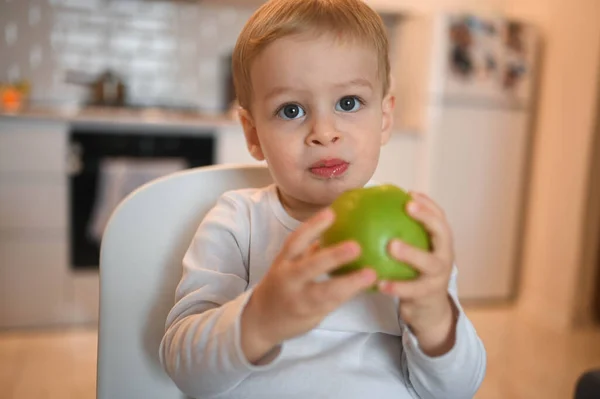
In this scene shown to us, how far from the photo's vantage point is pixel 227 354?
0.61 meters

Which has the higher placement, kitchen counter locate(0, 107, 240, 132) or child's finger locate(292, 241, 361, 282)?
kitchen counter locate(0, 107, 240, 132)

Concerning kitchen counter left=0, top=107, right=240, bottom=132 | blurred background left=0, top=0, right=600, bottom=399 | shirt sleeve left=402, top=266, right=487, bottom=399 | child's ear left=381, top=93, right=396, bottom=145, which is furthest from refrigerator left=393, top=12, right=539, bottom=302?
shirt sleeve left=402, top=266, right=487, bottom=399

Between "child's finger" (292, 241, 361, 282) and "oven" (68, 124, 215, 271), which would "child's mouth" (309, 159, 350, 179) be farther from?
"oven" (68, 124, 215, 271)

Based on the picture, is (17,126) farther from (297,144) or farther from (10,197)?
(297,144)

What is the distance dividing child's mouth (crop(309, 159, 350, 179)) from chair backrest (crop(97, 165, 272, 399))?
24cm

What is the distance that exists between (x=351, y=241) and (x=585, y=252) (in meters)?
2.63

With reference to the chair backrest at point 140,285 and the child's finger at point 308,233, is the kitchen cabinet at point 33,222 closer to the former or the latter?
the chair backrest at point 140,285

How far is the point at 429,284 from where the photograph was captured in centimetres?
55

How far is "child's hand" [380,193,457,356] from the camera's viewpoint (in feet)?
1.73

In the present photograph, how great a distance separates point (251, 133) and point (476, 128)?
234 cm

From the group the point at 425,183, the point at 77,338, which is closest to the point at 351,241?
the point at 77,338

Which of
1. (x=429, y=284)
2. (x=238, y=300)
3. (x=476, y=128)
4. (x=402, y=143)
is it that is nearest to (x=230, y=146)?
(x=402, y=143)

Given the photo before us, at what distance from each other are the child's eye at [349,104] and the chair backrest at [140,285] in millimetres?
291

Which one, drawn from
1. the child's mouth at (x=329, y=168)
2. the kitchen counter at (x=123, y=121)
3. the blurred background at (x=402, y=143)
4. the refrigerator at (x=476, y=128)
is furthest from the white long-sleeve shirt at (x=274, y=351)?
the refrigerator at (x=476, y=128)
